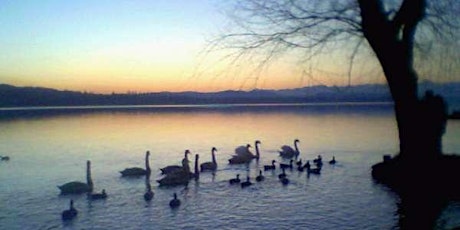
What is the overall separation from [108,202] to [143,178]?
5.67 metres

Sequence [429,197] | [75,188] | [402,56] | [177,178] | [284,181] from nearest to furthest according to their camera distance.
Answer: [402,56] < [429,197] < [75,188] < [284,181] < [177,178]

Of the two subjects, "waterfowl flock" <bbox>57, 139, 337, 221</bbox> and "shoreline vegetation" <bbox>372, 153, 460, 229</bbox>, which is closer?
"shoreline vegetation" <bbox>372, 153, 460, 229</bbox>

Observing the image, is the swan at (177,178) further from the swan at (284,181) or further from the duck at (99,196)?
the swan at (284,181)

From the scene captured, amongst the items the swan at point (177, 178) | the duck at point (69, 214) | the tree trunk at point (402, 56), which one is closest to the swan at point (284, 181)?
the swan at point (177, 178)

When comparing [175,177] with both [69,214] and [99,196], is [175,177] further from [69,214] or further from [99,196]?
[69,214]

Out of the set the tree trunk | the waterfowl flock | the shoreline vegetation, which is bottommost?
the waterfowl flock

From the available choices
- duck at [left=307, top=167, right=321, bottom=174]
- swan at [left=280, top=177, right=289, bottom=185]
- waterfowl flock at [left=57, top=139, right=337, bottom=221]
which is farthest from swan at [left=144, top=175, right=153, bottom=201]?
duck at [left=307, top=167, right=321, bottom=174]

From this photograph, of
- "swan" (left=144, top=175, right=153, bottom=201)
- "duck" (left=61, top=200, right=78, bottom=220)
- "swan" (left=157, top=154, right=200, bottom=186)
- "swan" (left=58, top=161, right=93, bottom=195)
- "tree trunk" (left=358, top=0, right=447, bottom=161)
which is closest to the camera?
"tree trunk" (left=358, top=0, right=447, bottom=161)

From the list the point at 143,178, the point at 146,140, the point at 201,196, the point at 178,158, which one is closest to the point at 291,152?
the point at 178,158

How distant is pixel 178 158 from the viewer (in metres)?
32.0

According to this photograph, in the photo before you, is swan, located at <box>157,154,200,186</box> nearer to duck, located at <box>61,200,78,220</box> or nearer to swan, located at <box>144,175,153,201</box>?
swan, located at <box>144,175,153,201</box>

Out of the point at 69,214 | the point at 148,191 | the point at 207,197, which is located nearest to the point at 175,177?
the point at 148,191

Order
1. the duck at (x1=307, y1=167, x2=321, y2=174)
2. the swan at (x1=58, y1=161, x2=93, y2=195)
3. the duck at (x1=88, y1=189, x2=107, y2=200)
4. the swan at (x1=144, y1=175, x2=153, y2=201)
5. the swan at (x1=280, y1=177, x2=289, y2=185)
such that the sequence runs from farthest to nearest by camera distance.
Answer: the duck at (x1=307, y1=167, x2=321, y2=174), the swan at (x1=280, y1=177, x2=289, y2=185), the swan at (x1=58, y1=161, x2=93, y2=195), the duck at (x1=88, y1=189, x2=107, y2=200), the swan at (x1=144, y1=175, x2=153, y2=201)

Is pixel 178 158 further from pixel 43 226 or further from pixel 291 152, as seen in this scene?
pixel 43 226
